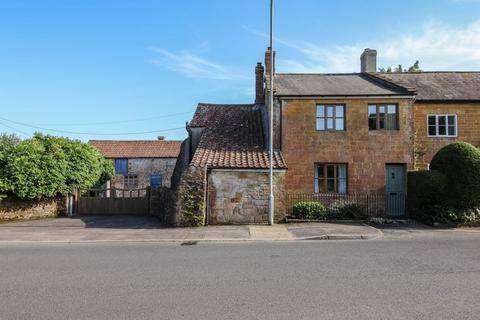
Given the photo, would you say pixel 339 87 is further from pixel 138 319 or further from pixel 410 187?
pixel 138 319

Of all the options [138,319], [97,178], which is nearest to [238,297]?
[138,319]

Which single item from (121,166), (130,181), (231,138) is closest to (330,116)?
(231,138)

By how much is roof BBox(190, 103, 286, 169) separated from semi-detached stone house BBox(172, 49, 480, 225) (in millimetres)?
51

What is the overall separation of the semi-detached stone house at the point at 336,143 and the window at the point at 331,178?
0.05m

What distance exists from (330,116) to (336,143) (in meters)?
1.37

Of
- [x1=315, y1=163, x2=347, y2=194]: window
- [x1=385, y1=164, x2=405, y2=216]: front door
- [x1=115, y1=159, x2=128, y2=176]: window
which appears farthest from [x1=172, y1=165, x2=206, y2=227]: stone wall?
[x1=115, y1=159, x2=128, y2=176]: window

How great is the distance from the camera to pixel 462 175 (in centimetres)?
1631

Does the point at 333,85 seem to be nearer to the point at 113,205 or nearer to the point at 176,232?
the point at 176,232

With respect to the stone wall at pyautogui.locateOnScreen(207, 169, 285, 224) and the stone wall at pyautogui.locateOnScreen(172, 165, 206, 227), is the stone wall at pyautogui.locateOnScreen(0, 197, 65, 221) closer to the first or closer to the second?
the stone wall at pyautogui.locateOnScreen(172, 165, 206, 227)

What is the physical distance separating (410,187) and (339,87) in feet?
19.9

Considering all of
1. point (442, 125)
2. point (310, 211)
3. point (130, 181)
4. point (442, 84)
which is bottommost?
point (310, 211)

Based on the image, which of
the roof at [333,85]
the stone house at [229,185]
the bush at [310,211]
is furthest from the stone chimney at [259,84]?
the bush at [310,211]

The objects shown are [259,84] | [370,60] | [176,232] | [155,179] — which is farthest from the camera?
[155,179]

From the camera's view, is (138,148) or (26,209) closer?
(26,209)
